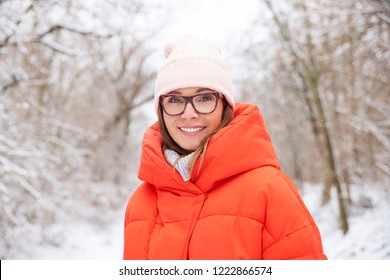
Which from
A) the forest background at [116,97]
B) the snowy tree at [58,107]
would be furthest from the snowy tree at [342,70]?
the snowy tree at [58,107]

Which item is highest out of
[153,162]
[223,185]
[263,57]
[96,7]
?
[263,57]

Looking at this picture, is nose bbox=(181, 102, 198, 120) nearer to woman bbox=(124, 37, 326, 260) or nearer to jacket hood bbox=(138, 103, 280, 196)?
woman bbox=(124, 37, 326, 260)

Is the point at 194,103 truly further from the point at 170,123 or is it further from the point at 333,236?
the point at 333,236

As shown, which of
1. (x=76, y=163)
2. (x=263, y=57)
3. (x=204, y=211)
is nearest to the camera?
(x=204, y=211)

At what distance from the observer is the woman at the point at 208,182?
1.33 meters

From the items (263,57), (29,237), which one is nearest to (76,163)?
(29,237)

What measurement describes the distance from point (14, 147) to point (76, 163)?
319 centimetres

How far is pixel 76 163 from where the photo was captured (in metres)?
8.59

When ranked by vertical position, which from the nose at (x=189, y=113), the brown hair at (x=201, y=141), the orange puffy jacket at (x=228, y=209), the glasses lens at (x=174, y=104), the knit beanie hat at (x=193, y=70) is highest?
the knit beanie hat at (x=193, y=70)

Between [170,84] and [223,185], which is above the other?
[170,84]

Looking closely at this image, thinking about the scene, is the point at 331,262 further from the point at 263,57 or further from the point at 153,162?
the point at 263,57

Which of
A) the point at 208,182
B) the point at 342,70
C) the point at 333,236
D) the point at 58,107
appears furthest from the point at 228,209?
the point at 58,107

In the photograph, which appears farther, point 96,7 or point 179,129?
point 96,7

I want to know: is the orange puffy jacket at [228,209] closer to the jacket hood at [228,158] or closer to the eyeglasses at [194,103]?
the jacket hood at [228,158]
